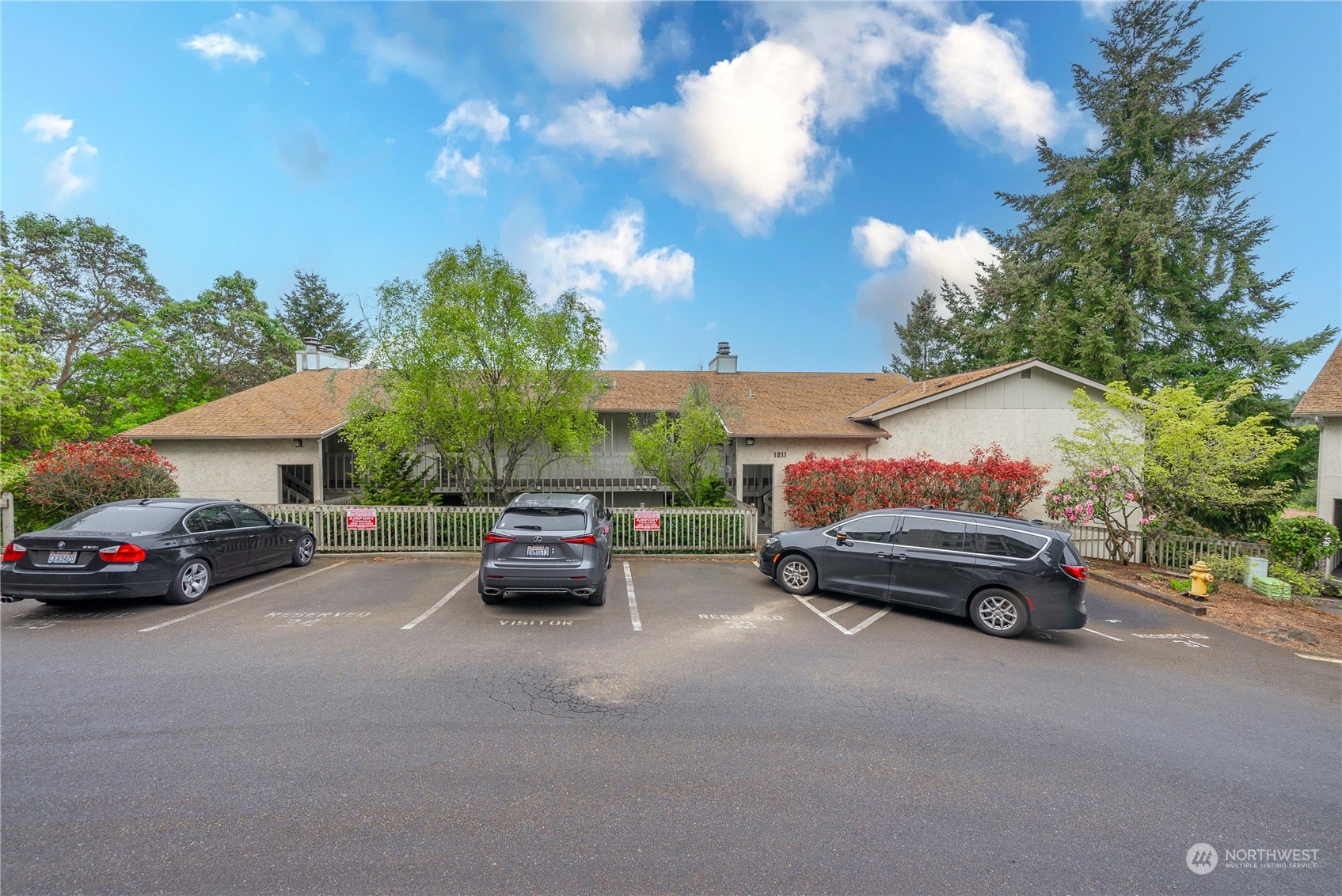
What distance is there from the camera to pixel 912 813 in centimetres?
343

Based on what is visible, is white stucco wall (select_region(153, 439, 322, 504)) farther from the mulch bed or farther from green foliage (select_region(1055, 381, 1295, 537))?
green foliage (select_region(1055, 381, 1295, 537))

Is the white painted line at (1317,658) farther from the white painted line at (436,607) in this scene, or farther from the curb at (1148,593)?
the white painted line at (436,607)

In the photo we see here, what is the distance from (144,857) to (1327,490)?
19363 mm

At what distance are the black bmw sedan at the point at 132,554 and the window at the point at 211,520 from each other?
15 mm

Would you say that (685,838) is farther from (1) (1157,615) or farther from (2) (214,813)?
(1) (1157,615)

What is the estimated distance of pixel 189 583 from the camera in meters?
7.82

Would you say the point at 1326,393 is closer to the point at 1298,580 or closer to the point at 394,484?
the point at 1298,580

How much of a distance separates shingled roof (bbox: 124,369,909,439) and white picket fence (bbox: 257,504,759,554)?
10.0 feet

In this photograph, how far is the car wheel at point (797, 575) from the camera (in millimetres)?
8977

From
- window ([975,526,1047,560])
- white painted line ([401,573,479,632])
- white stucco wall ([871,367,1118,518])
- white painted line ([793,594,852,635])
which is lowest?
white painted line ([793,594,852,635])

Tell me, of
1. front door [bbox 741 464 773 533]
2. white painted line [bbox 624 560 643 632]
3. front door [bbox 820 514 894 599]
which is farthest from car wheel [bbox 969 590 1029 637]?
front door [bbox 741 464 773 533]

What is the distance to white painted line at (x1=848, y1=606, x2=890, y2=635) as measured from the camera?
7.31 metres

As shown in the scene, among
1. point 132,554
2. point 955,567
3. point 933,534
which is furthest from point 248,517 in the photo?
point 955,567

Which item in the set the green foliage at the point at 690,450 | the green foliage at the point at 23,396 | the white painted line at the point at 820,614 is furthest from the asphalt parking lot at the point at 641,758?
the green foliage at the point at 23,396
